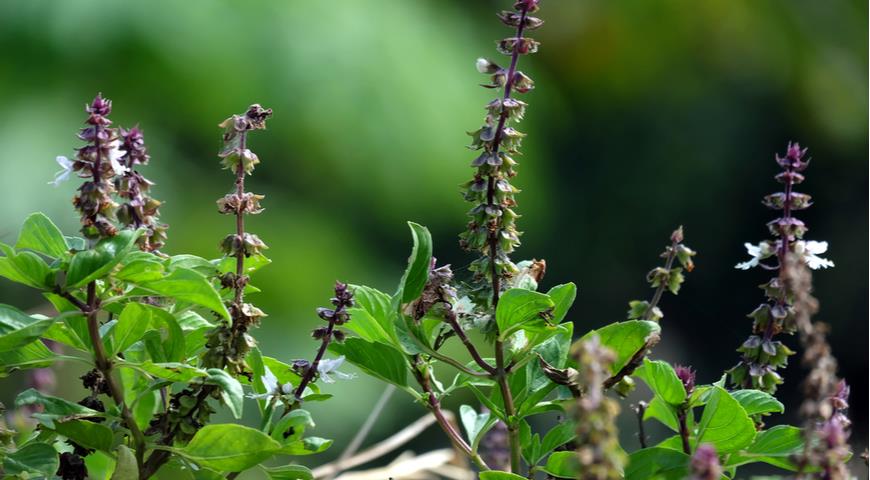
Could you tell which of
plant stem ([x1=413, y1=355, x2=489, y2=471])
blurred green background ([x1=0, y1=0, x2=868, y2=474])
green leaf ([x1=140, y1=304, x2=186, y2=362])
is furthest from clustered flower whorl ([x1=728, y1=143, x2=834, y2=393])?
blurred green background ([x1=0, y1=0, x2=868, y2=474])

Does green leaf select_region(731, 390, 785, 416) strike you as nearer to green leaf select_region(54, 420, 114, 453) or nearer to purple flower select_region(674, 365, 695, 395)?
purple flower select_region(674, 365, 695, 395)

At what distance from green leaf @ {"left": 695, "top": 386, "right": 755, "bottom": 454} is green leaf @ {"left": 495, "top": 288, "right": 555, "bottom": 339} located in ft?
0.22

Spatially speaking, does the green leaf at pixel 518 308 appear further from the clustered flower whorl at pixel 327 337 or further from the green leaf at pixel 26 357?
the green leaf at pixel 26 357

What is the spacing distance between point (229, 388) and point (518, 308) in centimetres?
10

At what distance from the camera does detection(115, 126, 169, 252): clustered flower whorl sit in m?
0.38

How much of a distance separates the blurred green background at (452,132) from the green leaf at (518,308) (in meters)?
2.55

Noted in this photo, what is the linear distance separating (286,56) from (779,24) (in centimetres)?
211

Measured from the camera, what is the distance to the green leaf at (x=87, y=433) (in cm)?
36

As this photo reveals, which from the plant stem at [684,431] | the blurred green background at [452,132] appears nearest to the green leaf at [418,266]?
the plant stem at [684,431]

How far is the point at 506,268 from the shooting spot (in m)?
0.37

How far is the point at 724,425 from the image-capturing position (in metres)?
0.36

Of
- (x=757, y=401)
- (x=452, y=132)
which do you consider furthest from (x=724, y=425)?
(x=452, y=132)

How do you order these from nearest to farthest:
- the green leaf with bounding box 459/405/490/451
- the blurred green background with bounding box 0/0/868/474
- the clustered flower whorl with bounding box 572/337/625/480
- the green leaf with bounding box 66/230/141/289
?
the clustered flower whorl with bounding box 572/337/625/480
the green leaf with bounding box 66/230/141/289
the green leaf with bounding box 459/405/490/451
the blurred green background with bounding box 0/0/868/474

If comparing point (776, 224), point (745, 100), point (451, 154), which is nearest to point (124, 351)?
point (776, 224)
